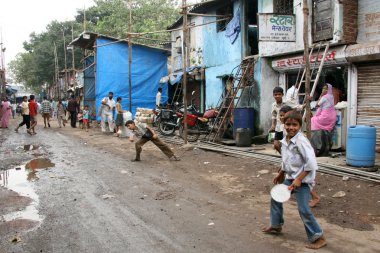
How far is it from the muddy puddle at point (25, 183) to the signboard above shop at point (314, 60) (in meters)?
7.21

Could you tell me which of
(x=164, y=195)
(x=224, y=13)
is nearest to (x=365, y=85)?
Answer: (x=164, y=195)

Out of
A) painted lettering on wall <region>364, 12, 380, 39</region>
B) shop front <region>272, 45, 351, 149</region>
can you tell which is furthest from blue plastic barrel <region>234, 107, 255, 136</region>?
painted lettering on wall <region>364, 12, 380, 39</region>

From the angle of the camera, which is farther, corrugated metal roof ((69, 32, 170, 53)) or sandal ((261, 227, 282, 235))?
corrugated metal roof ((69, 32, 170, 53))

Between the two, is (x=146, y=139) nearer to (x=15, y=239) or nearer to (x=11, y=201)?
(x=11, y=201)

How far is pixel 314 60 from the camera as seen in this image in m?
10.5

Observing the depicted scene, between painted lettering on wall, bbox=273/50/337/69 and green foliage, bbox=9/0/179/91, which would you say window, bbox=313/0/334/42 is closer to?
painted lettering on wall, bbox=273/50/337/69

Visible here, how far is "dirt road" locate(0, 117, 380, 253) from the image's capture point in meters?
4.10

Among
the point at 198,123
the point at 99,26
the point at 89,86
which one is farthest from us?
the point at 99,26

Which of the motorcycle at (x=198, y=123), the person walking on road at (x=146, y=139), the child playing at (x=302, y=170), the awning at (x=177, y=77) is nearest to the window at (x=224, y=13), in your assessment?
the awning at (x=177, y=77)

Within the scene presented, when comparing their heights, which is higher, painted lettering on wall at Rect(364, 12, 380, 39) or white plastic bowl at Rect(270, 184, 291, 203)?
painted lettering on wall at Rect(364, 12, 380, 39)

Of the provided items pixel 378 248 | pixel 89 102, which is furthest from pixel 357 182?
pixel 89 102

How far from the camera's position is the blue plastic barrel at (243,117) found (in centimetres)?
1241

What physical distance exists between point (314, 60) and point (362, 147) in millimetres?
3823

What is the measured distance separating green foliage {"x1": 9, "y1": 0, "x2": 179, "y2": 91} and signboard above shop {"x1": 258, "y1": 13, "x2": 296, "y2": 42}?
17524 mm
